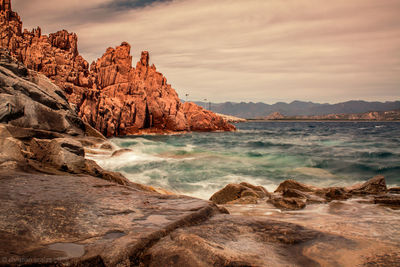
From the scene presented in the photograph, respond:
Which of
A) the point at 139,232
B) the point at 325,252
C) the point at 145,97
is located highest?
the point at 145,97

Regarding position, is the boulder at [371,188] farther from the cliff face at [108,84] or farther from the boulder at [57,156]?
the cliff face at [108,84]

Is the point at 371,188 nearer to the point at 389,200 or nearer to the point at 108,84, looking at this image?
the point at 389,200

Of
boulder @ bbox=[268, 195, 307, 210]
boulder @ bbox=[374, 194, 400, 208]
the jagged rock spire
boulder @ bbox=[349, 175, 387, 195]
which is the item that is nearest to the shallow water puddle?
boulder @ bbox=[268, 195, 307, 210]

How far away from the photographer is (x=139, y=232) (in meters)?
3.20

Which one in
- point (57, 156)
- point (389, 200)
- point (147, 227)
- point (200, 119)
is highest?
point (200, 119)

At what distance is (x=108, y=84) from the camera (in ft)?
195

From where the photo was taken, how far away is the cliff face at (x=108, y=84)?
4072 centimetres

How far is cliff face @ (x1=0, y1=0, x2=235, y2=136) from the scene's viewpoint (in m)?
40.7

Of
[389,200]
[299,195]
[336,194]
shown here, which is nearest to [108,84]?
[299,195]

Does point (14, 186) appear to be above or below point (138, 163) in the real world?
above

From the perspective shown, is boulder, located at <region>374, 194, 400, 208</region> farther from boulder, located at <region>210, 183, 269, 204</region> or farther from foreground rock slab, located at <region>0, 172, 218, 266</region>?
foreground rock slab, located at <region>0, 172, 218, 266</region>

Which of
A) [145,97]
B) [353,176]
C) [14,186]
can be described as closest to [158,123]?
[145,97]

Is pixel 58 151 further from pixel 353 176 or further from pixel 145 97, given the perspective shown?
pixel 145 97

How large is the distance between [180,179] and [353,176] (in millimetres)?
11713
